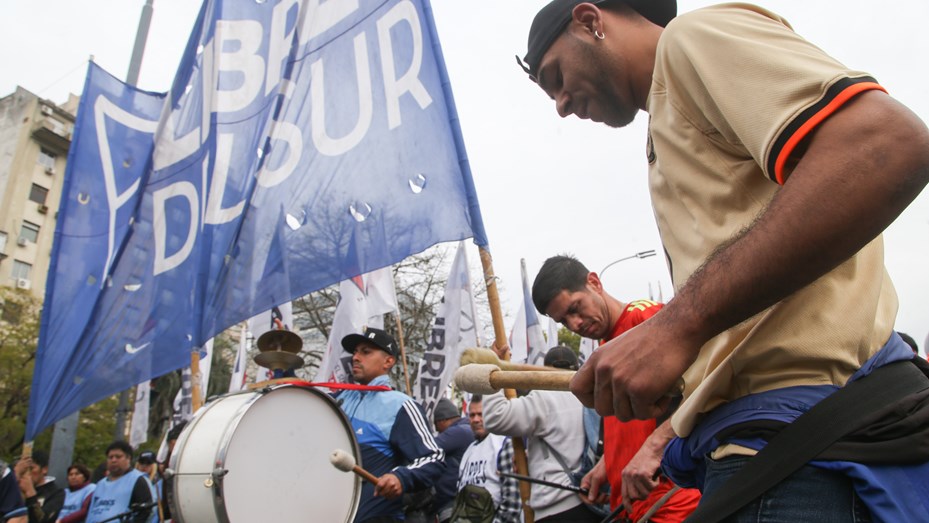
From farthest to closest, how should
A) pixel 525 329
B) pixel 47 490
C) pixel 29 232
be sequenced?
pixel 29 232, pixel 525 329, pixel 47 490

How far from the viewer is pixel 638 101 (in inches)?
59.2

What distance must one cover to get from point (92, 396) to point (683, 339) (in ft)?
19.8

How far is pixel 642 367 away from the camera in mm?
1020

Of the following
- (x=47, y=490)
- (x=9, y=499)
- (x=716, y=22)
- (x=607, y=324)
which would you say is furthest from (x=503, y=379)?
(x=47, y=490)

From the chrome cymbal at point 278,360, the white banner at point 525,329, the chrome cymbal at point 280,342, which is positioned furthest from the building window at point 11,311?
the chrome cymbal at point 278,360

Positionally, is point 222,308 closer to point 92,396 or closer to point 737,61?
point 92,396

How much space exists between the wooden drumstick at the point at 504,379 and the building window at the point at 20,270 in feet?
142

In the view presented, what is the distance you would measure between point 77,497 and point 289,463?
6.42m

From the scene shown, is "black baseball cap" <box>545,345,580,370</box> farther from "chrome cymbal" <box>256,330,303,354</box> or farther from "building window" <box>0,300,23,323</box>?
"building window" <box>0,300,23,323</box>

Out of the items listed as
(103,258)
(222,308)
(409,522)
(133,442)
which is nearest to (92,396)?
(103,258)

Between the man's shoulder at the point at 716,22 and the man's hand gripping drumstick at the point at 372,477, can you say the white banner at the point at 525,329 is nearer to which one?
the man's hand gripping drumstick at the point at 372,477

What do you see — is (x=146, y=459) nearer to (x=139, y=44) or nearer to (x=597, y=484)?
(x=139, y=44)

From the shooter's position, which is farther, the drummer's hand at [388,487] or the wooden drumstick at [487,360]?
the drummer's hand at [388,487]

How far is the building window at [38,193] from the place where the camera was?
37.8m
